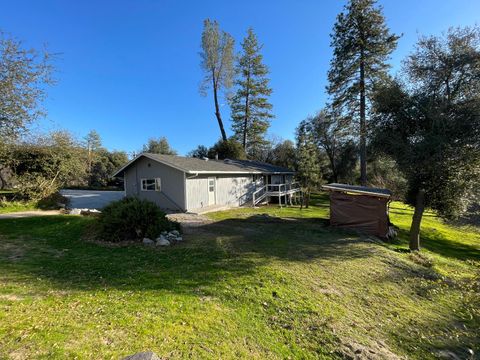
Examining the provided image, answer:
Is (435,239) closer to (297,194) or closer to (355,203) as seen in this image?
(355,203)

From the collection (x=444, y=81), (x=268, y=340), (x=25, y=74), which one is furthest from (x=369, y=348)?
(x=25, y=74)

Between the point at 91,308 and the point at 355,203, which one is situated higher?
the point at 355,203

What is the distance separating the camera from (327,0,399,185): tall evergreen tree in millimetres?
17984

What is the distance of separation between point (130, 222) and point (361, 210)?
9790 millimetres

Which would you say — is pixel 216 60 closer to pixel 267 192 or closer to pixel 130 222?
pixel 267 192

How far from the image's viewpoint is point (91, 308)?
3.67 m

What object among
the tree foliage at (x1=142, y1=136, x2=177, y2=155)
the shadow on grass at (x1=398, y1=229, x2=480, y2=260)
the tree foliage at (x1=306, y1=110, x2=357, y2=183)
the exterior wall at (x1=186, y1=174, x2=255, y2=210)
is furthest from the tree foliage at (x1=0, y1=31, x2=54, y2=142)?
the tree foliage at (x1=142, y1=136, x2=177, y2=155)

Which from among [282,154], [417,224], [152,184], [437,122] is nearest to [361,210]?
[417,224]

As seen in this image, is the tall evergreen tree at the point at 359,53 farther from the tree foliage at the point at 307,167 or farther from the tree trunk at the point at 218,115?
the tree trunk at the point at 218,115

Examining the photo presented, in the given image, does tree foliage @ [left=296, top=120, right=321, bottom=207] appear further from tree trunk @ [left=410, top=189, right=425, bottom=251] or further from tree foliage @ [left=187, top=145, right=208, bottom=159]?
tree trunk @ [left=410, top=189, right=425, bottom=251]

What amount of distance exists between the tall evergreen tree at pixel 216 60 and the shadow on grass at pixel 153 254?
21510 mm

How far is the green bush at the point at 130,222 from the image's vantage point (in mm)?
8039

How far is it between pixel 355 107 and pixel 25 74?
799 inches

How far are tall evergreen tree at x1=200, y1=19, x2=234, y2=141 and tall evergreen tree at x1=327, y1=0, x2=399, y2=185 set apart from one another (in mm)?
12262
